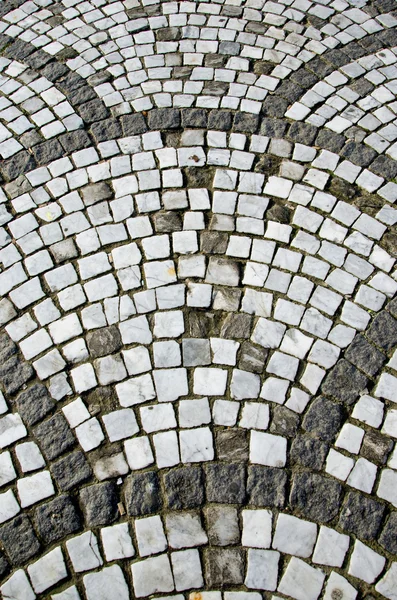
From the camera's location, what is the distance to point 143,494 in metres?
3.13

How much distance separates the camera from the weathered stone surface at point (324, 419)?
331 cm

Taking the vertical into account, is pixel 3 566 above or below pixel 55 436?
below

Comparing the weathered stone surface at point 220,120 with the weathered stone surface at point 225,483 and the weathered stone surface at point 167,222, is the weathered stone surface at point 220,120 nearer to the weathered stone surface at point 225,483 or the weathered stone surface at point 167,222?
the weathered stone surface at point 167,222

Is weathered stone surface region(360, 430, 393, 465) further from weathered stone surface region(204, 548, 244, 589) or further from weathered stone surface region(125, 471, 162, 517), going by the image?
weathered stone surface region(125, 471, 162, 517)

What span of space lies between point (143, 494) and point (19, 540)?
26.5 inches

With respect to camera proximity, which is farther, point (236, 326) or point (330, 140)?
point (330, 140)

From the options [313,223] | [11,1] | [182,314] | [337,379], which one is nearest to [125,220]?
[182,314]

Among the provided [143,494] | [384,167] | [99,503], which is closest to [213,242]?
[384,167]

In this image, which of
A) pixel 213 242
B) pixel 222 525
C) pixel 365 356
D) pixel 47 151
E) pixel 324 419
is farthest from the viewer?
pixel 47 151

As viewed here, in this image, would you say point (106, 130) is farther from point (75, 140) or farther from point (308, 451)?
point (308, 451)

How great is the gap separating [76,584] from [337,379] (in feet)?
5.95

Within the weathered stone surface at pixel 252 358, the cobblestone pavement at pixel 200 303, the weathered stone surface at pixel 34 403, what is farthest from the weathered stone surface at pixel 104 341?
the weathered stone surface at pixel 252 358

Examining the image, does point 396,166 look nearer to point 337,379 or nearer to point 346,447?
point 337,379

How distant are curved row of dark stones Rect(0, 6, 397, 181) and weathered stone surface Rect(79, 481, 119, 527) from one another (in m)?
2.54
